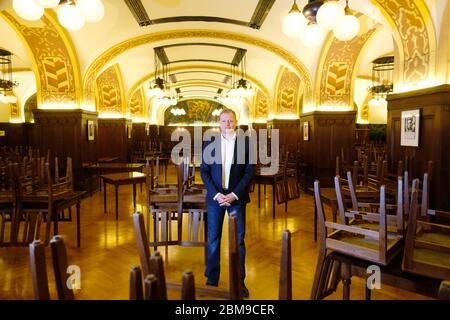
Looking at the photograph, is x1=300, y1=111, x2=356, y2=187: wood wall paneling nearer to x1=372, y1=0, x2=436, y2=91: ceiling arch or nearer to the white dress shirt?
x1=372, y1=0, x2=436, y2=91: ceiling arch

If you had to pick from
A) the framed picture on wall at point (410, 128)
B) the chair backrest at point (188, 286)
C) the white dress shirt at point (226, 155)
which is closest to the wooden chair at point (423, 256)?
the white dress shirt at point (226, 155)

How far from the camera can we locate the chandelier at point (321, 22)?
9.55ft

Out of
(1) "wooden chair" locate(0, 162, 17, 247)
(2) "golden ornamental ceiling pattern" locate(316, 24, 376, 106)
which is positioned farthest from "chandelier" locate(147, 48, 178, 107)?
(1) "wooden chair" locate(0, 162, 17, 247)

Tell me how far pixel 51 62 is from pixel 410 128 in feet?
24.5

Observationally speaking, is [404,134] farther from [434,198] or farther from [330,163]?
[330,163]

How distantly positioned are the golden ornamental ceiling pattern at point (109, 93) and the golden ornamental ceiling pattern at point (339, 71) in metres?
6.78

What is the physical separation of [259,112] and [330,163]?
7713 mm

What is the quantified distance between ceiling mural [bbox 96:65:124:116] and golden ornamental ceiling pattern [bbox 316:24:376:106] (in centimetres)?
669

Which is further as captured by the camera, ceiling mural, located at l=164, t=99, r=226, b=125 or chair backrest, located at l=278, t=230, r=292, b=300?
ceiling mural, located at l=164, t=99, r=226, b=125

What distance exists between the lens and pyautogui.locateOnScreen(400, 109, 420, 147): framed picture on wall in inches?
193

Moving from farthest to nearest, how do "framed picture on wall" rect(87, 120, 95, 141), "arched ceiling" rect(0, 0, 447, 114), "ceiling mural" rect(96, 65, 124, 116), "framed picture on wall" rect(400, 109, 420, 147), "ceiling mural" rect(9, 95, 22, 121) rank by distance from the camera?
"ceiling mural" rect(9, 95, 22, 121) → "ceiling mural" rect(96, 65, 124, 116) → "framed picture on wall" rect(87, 120, 95, 141) → "arched ceiling" rect(0, 0, 447, 114) → "framed picture on wall" rect(400, 109, 420, 147)

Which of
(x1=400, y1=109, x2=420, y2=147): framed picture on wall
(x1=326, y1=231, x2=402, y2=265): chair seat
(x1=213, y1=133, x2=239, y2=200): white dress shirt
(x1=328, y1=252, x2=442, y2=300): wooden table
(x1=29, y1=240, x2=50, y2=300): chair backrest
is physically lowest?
(x1=328, y1=252, x2=442, y2=300): wooden table

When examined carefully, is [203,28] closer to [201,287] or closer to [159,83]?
[159,83]
